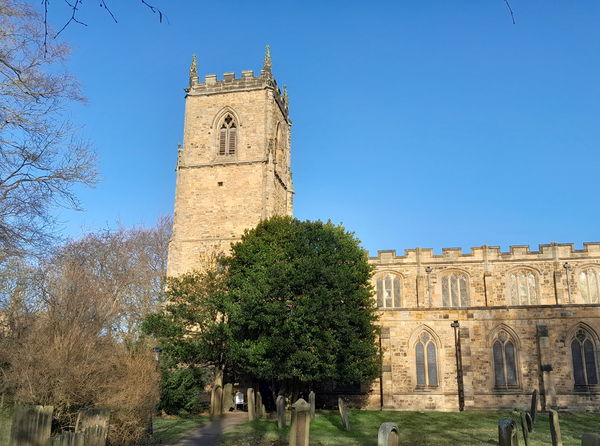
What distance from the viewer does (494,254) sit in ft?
113

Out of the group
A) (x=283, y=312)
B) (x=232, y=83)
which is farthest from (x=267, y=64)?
(x=283, y=312)

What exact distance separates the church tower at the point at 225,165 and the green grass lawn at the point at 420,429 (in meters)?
12.4

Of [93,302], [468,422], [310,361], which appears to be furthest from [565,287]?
[93,302]

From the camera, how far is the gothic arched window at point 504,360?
23578 mm

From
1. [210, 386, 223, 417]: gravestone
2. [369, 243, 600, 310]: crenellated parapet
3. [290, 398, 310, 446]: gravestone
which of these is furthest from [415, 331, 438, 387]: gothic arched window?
[290, 398, 310, 446]: gravestone

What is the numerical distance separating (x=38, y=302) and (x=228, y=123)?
17.5m

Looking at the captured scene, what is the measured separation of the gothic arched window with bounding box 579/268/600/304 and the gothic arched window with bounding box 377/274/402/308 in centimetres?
1085

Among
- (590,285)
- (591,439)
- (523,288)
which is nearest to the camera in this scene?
(591,439)

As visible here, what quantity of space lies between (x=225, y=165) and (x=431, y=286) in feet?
48.8

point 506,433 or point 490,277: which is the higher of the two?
point 490,277

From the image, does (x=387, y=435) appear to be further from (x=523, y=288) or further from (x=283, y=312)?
(x=523, y=288)

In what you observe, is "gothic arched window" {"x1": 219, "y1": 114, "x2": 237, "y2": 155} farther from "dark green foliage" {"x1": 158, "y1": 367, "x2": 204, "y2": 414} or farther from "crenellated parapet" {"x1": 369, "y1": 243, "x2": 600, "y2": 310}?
"dark green foliage" {"x1": 158, "y1": 367, "x2": 204, "y2": 414}

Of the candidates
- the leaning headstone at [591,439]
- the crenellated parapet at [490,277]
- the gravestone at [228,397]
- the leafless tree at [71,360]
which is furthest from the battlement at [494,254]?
the leaning headstone at [591,439]

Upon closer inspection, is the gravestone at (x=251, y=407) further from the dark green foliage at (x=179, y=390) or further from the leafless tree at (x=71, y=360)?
A: the leafless tree at (x=71, y=360)
